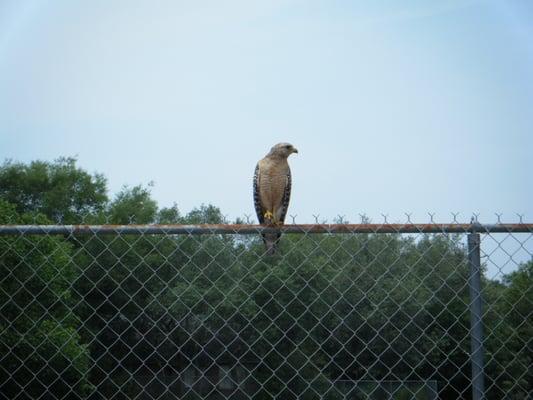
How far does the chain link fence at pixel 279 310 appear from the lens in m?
3.77

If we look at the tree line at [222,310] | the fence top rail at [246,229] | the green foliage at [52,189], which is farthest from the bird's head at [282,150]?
the green foliage at [52,189]

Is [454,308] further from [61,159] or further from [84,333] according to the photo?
[61,159]

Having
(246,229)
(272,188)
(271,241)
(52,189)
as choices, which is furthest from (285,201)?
(52,189)

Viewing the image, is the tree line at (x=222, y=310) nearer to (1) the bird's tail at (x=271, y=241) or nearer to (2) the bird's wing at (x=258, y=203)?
(2) the bird's wing at (x=258, y=203)

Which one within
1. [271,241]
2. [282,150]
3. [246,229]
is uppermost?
[282,150]

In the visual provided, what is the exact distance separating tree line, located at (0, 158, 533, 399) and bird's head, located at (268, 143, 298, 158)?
786mm

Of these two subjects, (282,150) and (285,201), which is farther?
(282,150)

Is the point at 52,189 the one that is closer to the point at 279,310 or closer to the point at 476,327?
the point at 279,310


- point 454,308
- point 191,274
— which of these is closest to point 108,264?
point 191,274

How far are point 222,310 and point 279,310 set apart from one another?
182 cm

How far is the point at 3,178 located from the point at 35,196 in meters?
2.23

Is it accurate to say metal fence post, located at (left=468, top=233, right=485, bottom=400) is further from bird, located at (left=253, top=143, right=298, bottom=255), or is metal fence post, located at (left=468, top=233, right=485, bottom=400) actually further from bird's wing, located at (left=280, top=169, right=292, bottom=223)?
bird's wing, located at (left=280, top=169, right=292, bottom=223)

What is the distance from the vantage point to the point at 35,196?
40719mm

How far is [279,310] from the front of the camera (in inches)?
811
